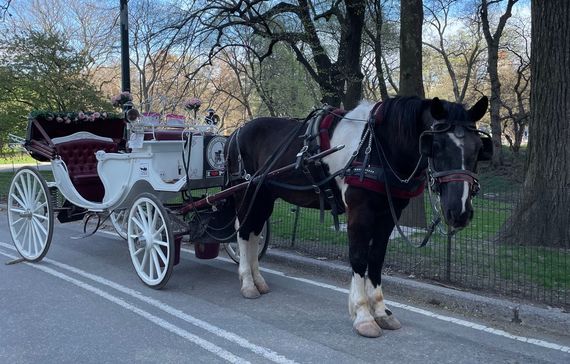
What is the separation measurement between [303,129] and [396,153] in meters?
1.21

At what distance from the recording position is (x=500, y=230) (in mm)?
7176

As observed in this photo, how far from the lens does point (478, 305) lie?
506 cm

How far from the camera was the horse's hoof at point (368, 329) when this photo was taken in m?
4.36

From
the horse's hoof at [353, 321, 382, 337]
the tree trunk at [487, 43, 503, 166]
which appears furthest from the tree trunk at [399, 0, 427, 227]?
the tree trunk at [487, 43, 503, 166]

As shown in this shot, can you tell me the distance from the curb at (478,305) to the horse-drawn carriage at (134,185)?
1958 millimetres

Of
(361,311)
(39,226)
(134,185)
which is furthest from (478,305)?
(39,226)

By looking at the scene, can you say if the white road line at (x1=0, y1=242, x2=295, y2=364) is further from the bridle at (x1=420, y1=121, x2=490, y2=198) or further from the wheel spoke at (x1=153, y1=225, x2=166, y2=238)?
the bridle at (x1=420, y1=121, x2=490, y2=198)

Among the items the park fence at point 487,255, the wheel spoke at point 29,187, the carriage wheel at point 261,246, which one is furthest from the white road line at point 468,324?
the wheel spoke at point 29,187

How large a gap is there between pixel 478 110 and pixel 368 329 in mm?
2024

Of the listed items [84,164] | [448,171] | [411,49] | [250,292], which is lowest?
[250,292]

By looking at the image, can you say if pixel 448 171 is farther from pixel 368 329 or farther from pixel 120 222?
pixel 120 222

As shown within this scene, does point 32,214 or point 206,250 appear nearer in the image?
point 206,250

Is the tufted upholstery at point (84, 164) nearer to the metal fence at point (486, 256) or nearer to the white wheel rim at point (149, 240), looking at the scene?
the white wheel rim at point (149, 240)

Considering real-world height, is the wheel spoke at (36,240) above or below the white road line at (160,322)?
above
